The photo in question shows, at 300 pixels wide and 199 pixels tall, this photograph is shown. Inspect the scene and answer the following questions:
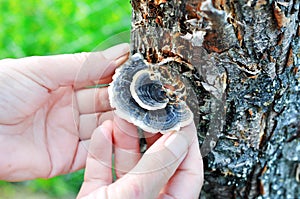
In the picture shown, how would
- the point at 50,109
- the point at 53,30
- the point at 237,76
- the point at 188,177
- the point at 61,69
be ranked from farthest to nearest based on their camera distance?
the point at 53,30, the point at 50,109, the point at 61,69, the point at 188,177, the point at 237,76

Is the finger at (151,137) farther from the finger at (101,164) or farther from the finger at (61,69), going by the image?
the finger at (61,69)

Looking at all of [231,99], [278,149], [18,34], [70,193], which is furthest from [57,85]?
[18,34]

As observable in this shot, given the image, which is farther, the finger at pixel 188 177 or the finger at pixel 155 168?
the finger at pixel 188 177

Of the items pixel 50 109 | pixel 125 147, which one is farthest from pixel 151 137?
pixel 50 109

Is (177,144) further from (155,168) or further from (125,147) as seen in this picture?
(125,147)

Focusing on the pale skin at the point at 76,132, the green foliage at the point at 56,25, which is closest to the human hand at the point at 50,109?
the pale skin at the point at 76,132

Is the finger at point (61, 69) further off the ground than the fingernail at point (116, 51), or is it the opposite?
the fingernail at point (116, 51)

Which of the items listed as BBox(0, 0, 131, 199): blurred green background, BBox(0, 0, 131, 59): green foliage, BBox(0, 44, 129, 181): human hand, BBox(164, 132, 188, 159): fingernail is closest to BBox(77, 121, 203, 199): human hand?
BBox(164, 132, 188, 159): fingernail

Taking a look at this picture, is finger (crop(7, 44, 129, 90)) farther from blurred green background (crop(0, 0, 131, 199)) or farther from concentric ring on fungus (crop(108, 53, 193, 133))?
blurred green background (crop(0, 0, 131, 199))
